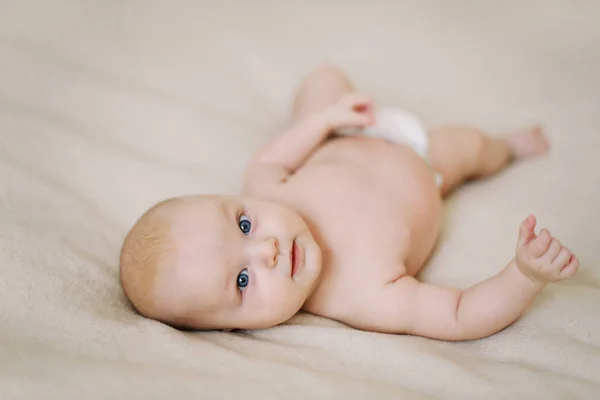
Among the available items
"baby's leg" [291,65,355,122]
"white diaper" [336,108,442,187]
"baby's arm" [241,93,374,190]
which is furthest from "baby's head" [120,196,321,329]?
"baby's leg" [291,65,355,122]

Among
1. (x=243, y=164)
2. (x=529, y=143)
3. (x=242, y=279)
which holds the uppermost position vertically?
(x=529, y=143)

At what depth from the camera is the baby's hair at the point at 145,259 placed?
3.27 feet

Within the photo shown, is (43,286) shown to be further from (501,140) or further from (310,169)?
(501,140)

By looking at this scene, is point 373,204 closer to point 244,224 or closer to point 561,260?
point 244,224

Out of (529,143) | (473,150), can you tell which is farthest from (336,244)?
(529,143)

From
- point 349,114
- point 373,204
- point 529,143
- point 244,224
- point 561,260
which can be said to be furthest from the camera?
point 529,143

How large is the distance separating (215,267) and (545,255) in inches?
19.8

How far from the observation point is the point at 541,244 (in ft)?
2.89

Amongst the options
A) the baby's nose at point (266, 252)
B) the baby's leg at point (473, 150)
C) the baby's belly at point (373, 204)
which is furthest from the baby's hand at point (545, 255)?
the baby's leg at point (473, 150)

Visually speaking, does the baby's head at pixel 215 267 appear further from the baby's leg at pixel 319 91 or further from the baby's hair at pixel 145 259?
the baby's leg at pixel 319 91

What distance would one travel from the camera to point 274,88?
175 cm

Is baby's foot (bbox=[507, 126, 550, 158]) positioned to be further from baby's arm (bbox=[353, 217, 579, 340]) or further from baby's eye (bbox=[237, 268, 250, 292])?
baby's eye (bbox=[237, 268, 250, 292])

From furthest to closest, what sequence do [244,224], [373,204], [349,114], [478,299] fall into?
1. [349,114]
2. [373,204]
3. [244,224]
4. [478,299]

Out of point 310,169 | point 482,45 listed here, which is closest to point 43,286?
point 310,169
